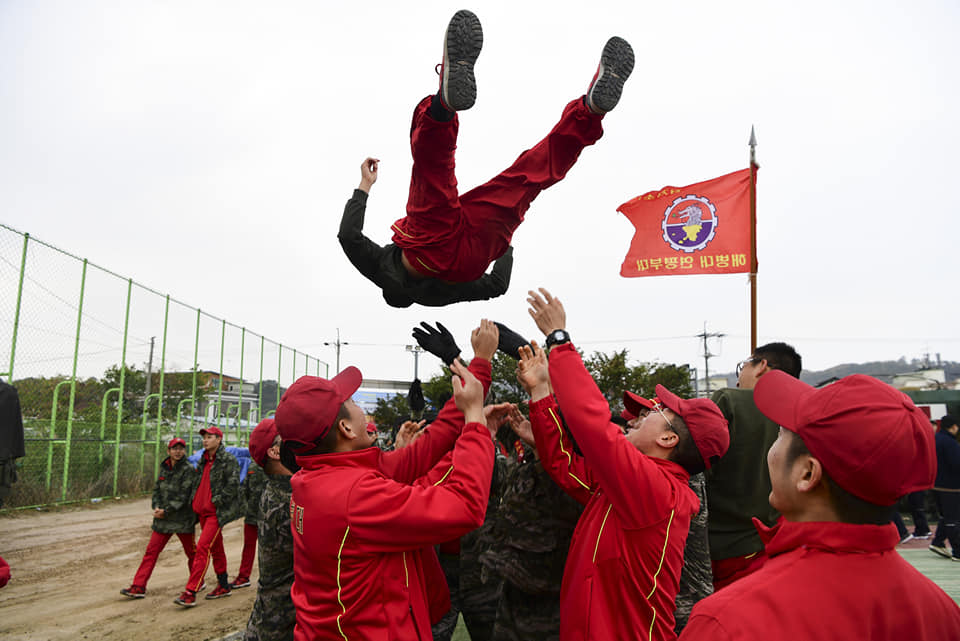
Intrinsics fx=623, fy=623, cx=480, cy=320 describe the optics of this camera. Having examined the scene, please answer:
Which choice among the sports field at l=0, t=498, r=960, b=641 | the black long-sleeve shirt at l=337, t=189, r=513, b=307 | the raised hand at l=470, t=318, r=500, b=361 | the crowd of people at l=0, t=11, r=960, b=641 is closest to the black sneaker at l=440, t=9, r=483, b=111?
the crowd of people at l=0, t=11, r=960, b=641

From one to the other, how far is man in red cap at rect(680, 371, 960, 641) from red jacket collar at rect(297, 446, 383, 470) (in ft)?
4.63

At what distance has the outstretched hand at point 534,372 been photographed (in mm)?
2617

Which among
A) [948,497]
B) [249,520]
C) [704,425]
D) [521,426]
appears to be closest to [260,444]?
[521,426]

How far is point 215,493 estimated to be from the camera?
7.24 meters

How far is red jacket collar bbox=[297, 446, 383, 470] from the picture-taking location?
2.24 metres

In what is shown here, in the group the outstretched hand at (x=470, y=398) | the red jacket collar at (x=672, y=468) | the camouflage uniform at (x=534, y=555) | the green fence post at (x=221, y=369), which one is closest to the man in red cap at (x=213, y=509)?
the camouflage uniform at (x=534, y=555)

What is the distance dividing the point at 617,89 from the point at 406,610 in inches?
99.0

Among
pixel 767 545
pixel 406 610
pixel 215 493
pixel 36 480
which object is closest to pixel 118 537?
pixel 36 480

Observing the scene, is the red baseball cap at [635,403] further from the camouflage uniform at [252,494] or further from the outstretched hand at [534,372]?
the camouflage uniform at [252,494]

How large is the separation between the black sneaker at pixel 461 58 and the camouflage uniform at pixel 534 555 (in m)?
1.73

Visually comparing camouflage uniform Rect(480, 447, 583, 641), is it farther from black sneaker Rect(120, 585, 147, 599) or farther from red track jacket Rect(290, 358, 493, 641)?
black sneaker Rect(120, 585, 147, 599)

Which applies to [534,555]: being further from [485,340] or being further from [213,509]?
[213,509]

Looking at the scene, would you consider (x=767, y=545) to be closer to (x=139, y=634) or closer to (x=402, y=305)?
(x=402, y=305)

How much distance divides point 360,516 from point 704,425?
1293mm
